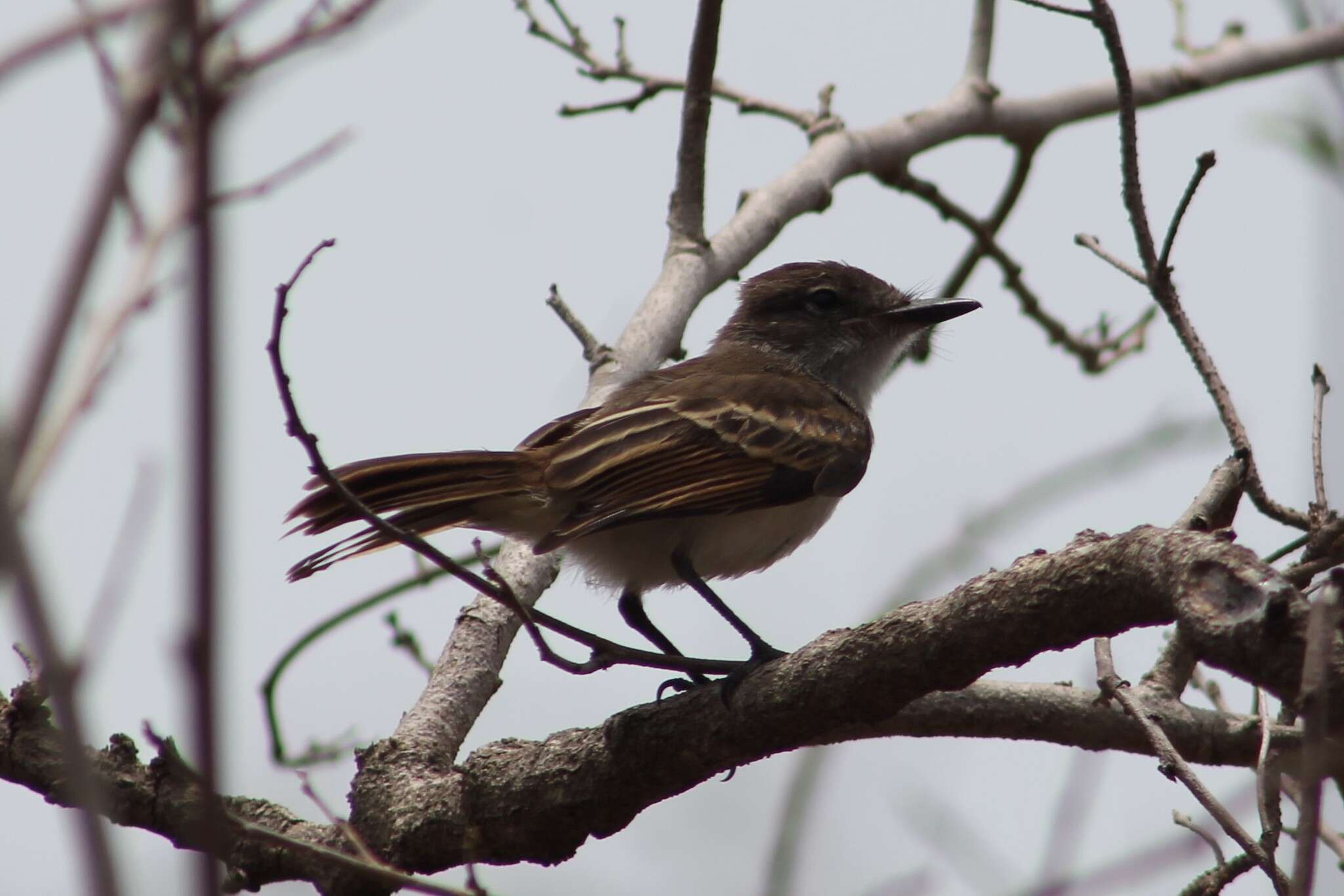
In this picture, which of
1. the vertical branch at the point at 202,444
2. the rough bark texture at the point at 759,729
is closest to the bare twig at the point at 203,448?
the vertical branch at the point at 202,444

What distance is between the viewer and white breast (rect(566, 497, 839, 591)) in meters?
5.08

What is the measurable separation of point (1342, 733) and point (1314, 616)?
60 centimetres

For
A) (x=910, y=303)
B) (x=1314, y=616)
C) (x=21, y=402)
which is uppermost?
(x=910, y=303)

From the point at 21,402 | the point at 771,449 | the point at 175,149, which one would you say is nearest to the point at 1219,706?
the point at 771,449

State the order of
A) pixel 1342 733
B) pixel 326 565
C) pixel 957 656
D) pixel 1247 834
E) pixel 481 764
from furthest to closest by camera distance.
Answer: pixel 326 565
pixel 481 764
pixel 957 656
pixel 1247 834
pixel 1342 733

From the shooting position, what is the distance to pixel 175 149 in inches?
95.1

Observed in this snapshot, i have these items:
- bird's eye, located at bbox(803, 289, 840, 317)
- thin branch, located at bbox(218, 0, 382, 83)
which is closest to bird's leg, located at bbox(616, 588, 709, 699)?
bird's eye, located at bbox(803, 289, 840, 317)

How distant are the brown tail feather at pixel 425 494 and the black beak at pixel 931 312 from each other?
2401 mm

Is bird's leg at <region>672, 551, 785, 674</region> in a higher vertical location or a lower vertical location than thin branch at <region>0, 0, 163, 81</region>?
higher

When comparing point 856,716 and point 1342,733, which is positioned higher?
point 856,716

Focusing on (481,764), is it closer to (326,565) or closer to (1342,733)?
(326,565)

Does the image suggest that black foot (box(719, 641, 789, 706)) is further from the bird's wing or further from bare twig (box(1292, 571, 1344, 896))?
bare twig (box(1292, 571, 1344, 896))

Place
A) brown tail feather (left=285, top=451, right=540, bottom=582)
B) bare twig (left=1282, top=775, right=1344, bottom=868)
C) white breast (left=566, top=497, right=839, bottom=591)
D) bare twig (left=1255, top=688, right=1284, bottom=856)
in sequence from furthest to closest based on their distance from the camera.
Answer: white breast (left=566, top=497, right=839, bottom=591), brown tail feather (left=285, top=451, right=540, bottom=582), bare twig (left=1282, top=775, right=1344, bottom=868), bare twig (left=1255, top=688, right=1284, bottom=856)

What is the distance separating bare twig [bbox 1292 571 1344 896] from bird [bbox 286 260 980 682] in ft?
7.78
